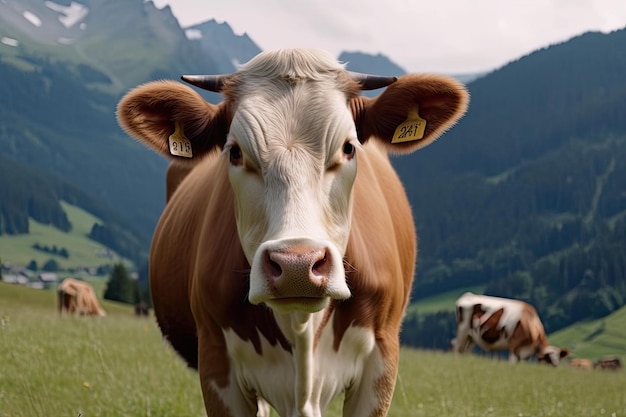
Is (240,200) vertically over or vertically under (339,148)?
under

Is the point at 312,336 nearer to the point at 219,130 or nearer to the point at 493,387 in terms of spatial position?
the point at 219,130

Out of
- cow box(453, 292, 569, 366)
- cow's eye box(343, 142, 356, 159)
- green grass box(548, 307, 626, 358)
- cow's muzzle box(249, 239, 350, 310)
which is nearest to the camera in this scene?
cow's muzzle box(249, 239, 350, 310)

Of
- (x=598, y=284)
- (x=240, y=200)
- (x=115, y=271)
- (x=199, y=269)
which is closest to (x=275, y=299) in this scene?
(x=240, y=200)

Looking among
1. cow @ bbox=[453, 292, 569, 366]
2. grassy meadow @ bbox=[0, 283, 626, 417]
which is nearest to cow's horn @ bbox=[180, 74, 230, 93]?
grassy meadow @ bbox=[0, 283, 626, 417]

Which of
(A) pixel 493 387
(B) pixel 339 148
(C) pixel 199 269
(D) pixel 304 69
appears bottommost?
(A) pixel 493 387

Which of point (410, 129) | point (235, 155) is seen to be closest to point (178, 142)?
point (235, 155)

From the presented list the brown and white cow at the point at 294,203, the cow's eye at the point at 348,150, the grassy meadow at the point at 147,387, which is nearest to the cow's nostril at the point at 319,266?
the brown and white cow at the point at 294,203

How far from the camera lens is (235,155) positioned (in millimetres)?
4480

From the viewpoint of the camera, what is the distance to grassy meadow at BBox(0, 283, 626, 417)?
7.42m

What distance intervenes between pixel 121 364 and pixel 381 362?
6.53 meters

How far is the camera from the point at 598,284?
181 m

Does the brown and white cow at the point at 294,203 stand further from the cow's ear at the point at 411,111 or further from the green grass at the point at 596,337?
the green grass at the point at 596,337

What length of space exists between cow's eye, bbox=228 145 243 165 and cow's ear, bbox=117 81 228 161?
43 centimetres

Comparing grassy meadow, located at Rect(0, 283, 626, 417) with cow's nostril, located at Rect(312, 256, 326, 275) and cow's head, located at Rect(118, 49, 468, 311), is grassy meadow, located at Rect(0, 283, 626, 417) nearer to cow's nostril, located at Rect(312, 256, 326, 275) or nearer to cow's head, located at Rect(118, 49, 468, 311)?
cow's head, located at Rect(118, 49, 468, 311)
